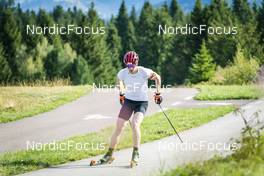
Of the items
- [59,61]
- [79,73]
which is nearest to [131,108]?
[79,73]

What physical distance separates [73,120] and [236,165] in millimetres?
9135

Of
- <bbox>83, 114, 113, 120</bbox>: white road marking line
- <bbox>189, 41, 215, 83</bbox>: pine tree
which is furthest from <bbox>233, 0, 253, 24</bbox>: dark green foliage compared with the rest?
<bbox>83, 114, 113, 120</bbox>: white road marking line

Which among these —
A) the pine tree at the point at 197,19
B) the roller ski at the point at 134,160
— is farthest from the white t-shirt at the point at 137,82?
the pine tree at the point at 197,19

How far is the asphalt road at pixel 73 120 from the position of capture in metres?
15.0

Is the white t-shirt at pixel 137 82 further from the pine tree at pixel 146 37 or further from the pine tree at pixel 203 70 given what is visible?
the pine tree at pixel 146 37

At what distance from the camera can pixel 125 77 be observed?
1131 cm

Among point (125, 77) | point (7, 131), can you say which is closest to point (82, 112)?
point (7, 131)

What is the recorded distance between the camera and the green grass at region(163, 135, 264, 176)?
29.8 ft

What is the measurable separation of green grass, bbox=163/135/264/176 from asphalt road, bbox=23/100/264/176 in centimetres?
44

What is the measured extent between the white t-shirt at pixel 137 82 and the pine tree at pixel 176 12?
9713 cm

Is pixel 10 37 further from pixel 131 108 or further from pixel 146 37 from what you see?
pixel 131 108

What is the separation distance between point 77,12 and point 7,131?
125875 millimetres

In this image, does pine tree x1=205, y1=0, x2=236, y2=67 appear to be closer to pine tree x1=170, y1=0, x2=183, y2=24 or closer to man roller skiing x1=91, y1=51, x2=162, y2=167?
pine tree x1=170, y1=0, x2=183, y2=24

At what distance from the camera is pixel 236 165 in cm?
959
